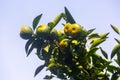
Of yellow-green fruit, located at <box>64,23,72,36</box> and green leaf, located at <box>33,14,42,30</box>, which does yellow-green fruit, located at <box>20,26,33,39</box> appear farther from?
yellow-green fruit, located at <box>64,23,72,36</box>

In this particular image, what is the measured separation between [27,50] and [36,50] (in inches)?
4.1

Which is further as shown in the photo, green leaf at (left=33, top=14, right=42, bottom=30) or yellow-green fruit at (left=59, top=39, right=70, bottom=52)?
green leaf at (left=33, top=14, right=42, bottom=30)

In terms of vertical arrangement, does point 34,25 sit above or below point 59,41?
above

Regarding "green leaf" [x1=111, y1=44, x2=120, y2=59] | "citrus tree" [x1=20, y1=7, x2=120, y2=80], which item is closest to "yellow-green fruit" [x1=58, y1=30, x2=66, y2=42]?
"citrus tree" [x1=20, y1=7, x2=120, y2=80]

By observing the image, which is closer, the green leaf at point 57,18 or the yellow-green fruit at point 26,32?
the yellow-green fruit at point 26,32

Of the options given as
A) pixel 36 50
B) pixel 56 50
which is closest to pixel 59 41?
pixel 56 50

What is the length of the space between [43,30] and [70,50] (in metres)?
0.38

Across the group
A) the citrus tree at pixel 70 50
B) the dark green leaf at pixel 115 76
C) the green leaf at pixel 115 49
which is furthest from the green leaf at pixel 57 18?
the dark green leaf at pixel 115 76

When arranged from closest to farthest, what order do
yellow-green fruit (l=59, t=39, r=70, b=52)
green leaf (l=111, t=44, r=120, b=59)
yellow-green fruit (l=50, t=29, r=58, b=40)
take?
yellow-green fruit (l=59, t=39, r=70, b=52) < yellow-green fruit (l=50, t=29, r=58, b=40) < green leaf (l=111, t=44, r=120, b=59)

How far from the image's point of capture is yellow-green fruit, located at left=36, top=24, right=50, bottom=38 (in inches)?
123

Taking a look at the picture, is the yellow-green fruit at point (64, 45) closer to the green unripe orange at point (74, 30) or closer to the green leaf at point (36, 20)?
the green unripe orange at point (74, 30)

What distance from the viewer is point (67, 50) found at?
3.06 meters

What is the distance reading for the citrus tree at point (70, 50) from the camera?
121 inches

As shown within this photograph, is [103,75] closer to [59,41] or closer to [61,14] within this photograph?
[59,41]
